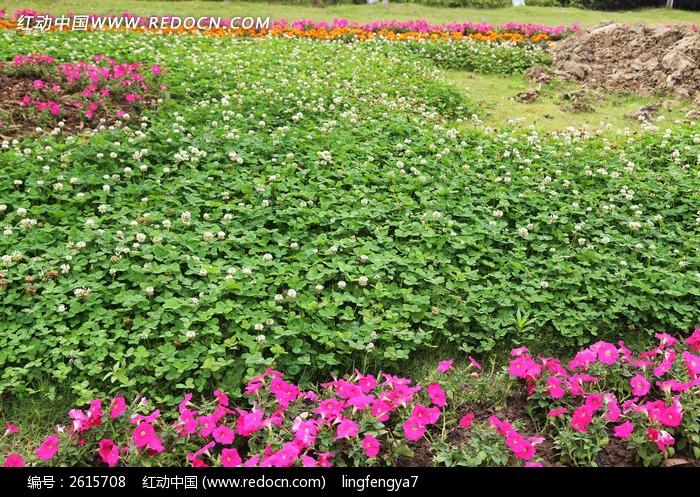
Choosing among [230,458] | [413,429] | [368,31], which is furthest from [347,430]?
[368,31]

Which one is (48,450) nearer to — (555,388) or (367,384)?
(367,384)

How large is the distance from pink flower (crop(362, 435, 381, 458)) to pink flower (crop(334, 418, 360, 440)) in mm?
68

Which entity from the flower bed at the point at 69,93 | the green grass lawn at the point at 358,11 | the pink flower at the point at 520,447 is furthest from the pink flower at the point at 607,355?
the green grass lawn at the point at 358,11

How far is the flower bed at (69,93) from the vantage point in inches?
287

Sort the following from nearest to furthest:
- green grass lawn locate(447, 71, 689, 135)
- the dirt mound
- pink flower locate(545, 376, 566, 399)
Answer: pink flower locate(545, 376, 566, 399), green grass lawn locate(447, 71, 689, 135), the dirt mound

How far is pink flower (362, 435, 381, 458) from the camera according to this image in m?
3.18

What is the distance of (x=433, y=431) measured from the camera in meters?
3.56

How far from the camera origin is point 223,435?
10.7 ft

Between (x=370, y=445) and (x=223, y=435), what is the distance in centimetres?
81

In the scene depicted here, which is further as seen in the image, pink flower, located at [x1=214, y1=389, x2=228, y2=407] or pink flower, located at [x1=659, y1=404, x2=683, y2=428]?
pink flower, located at [x1=214, y1=389, x2=228, y2=407]

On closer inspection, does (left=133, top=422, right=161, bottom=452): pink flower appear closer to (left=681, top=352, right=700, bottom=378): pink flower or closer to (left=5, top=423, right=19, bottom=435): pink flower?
(left=5, top=423, right=19, bottom=435): pink flower

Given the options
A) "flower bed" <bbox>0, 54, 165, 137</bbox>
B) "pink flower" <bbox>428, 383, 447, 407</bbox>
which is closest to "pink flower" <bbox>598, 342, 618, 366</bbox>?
"pink flower" <bbox>428, 383, 447, 407</bbox>

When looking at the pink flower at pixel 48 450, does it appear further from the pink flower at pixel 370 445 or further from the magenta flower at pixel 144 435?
the pink flower at pixel 370 445

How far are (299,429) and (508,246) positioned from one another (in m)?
2.99
